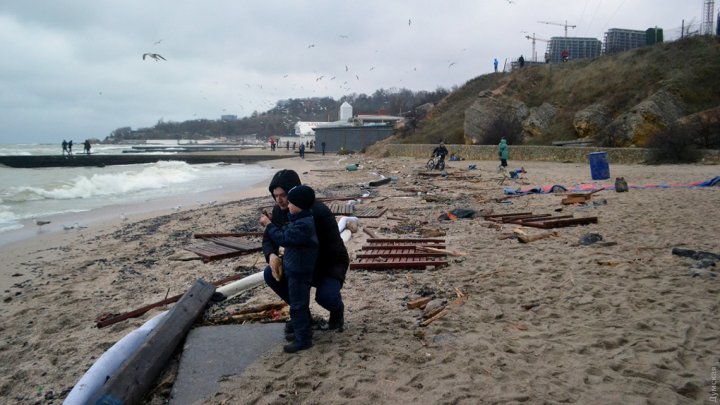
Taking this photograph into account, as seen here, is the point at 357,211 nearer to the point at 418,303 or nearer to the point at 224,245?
the point at 224,245

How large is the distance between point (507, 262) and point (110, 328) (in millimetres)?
5015

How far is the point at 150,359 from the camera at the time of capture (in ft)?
12.7

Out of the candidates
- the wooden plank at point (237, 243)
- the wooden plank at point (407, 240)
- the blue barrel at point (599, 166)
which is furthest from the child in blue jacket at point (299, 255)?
the blue barrel at point (599, 166)

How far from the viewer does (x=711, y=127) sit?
2159cm

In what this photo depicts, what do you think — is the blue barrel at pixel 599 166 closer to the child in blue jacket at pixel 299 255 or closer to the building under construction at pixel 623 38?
the child in blue jacket at pixel 299 255

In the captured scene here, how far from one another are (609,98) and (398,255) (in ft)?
102

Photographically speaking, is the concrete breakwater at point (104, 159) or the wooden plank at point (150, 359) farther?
the concrete breakwater at point (104, 159)

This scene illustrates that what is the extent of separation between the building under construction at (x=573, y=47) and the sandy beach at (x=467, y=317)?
1803 inches

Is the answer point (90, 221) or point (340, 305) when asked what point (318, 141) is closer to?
point (90, 221)

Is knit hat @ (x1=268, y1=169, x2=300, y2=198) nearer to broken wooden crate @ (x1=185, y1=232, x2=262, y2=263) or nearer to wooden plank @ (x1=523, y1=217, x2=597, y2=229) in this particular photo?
broken wooden crate @ (x1=185, y1=232, x2=262, y2=263)

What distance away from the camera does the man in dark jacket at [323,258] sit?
14.0 ft

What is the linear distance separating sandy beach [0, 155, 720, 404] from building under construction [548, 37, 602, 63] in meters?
45.8

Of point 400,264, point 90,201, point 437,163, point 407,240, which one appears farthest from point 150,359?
point 437,163

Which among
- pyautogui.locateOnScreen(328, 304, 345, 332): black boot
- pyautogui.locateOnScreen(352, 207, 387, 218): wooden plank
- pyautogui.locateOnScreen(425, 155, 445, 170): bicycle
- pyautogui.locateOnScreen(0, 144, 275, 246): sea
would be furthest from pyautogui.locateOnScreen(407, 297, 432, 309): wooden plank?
pyautogui.locateOnScreen(425, 155, 445, 170): bicycle
